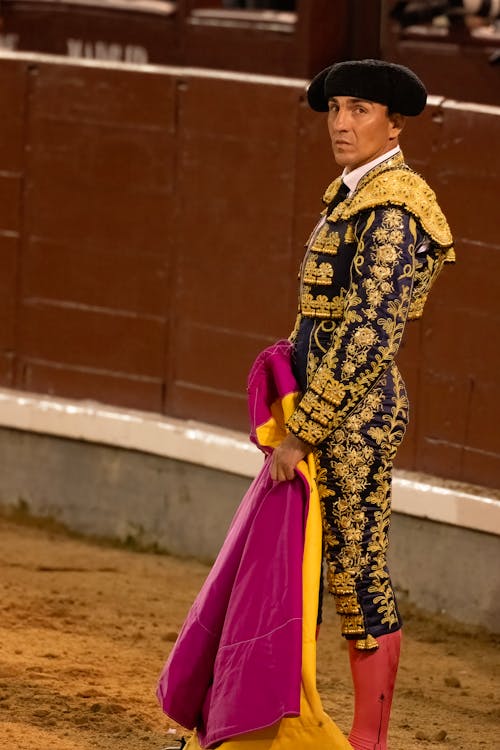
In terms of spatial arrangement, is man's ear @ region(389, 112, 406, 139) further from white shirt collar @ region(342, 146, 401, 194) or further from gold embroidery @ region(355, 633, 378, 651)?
gold embroidery @ region(355, 633, 378, 651)

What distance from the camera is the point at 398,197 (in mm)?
3453

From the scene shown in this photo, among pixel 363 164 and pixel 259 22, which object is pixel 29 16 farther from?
pixel 363 164

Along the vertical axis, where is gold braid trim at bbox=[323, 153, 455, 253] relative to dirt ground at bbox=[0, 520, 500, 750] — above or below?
above

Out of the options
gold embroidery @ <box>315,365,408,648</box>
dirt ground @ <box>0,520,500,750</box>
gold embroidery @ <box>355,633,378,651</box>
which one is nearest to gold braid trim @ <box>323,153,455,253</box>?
gold embroidery @ <box>315,365,408,648</box>

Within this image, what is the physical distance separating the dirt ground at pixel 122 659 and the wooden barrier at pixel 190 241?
58cm

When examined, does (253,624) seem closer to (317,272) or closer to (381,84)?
(317,272)

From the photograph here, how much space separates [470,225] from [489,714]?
4.89 ft

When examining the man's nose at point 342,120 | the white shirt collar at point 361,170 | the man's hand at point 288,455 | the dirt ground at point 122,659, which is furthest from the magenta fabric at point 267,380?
the dirt ground at point 122,659

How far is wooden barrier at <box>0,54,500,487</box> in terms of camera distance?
5336 millimetres

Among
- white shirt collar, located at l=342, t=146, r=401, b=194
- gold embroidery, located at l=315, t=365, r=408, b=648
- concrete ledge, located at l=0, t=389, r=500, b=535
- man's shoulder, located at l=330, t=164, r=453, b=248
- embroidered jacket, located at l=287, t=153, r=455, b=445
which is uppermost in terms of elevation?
white shirt collar, located at l=342, t=146, r=401, b=194

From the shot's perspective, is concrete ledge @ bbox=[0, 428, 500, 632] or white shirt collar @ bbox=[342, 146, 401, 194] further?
concrete ledge @ bbox=[0, 428, 500, 632]

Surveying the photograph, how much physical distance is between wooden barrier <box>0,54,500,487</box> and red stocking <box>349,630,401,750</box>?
67.8 inches

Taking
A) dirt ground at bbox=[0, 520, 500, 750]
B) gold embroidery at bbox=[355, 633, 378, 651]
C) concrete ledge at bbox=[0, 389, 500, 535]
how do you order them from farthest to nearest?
concrete ledge at bbox=[0, 389, 500, 535]
dirt ground at bbox=[0, 520, 500, 750]
gold embroidery at bbox=[355, 633, 378, 651]

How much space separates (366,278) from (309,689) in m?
0.85
